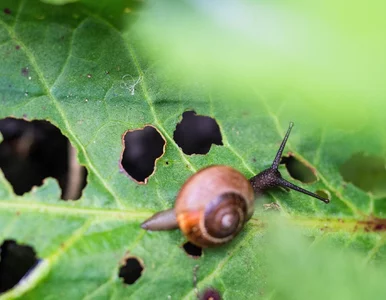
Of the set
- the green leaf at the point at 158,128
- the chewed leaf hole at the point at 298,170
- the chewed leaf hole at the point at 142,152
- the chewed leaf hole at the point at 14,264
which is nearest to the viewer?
the green leaf at the point at 158,128

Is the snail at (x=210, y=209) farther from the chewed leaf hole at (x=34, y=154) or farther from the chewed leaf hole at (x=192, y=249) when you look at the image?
the chewed leaf hole at (x=34, y=154)

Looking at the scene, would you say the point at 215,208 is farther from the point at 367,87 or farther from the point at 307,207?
the point at 367,87

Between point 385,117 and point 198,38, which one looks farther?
point 385,117

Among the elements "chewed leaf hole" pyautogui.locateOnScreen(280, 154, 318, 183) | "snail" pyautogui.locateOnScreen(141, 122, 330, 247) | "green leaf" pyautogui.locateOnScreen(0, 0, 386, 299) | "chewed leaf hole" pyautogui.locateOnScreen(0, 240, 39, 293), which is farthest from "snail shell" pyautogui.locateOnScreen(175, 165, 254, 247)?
"chewed leaf hole" pyautogui.locateOnScreen(0, 240, 39, 293)

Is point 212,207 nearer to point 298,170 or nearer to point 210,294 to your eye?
point 210,294

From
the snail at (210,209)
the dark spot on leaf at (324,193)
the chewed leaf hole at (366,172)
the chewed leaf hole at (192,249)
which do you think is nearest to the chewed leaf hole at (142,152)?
the snail at (210,209)

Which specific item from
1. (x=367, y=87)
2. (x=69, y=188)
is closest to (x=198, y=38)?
(x=367, y=87)

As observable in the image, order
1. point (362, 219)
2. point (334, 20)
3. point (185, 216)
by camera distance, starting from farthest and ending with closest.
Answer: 1. point (362, 219)
2. point (185, 216)
3. point (334, 20)

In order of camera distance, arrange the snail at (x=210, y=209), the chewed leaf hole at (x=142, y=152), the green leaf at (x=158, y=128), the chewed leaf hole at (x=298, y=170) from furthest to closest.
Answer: the chewed leaf hole at (x=298, y=170) → the chewed leaf hole at (x=142, y=152) → the snail at (x=210, y=209) → the green leaf at (x=158, y=128)
